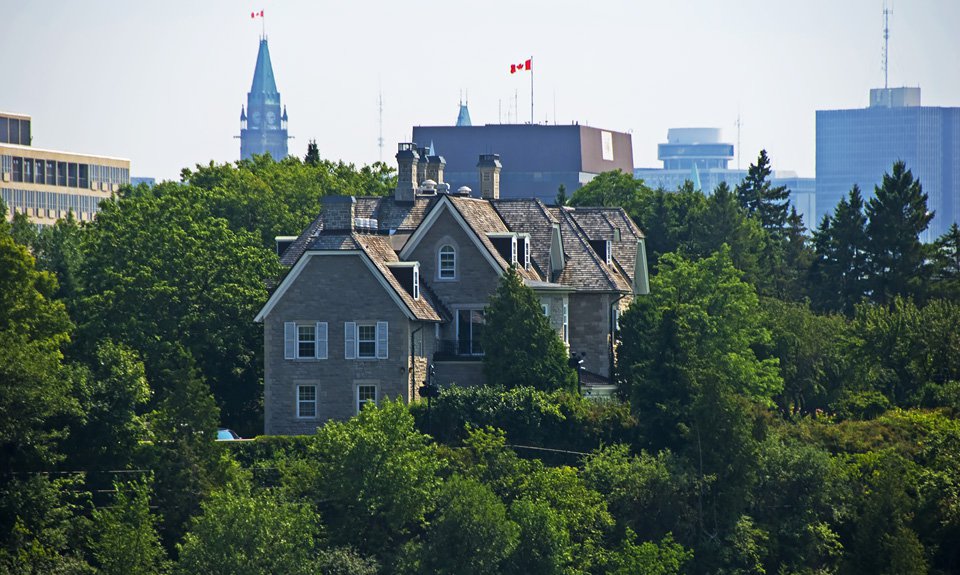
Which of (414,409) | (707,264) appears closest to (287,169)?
(707,264)

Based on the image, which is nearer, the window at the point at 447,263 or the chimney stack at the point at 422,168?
the window at the point at 447,263

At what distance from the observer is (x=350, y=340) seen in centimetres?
7975

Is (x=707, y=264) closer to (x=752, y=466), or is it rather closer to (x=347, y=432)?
(x=752, y=466)

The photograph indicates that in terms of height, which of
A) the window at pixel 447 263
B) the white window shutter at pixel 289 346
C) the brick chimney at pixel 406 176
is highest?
the brick chimney at pixel 406 176

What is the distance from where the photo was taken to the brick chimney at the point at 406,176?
87.9 metres

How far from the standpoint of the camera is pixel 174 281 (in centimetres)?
8569

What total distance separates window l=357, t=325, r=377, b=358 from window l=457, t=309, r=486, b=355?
15.2 ft

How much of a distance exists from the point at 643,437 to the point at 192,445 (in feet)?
59.9

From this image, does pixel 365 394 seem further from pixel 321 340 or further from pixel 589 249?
pixel 589 249

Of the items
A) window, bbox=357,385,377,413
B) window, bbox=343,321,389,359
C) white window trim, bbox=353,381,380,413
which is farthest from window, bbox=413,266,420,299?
window, bbox=357,385,377,413

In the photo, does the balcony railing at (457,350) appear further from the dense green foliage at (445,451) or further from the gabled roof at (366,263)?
the dense green foliage at (445,451)

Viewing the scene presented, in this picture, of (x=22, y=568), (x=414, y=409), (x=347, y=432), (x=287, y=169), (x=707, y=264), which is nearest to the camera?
(x=22, y=568)

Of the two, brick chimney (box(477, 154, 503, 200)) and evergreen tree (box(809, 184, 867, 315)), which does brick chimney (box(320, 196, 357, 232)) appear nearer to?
brick chimney (box(477, 154, 503, 200))

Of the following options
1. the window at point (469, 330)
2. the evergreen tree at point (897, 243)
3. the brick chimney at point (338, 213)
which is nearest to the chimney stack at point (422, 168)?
the window at point (469, 330)
